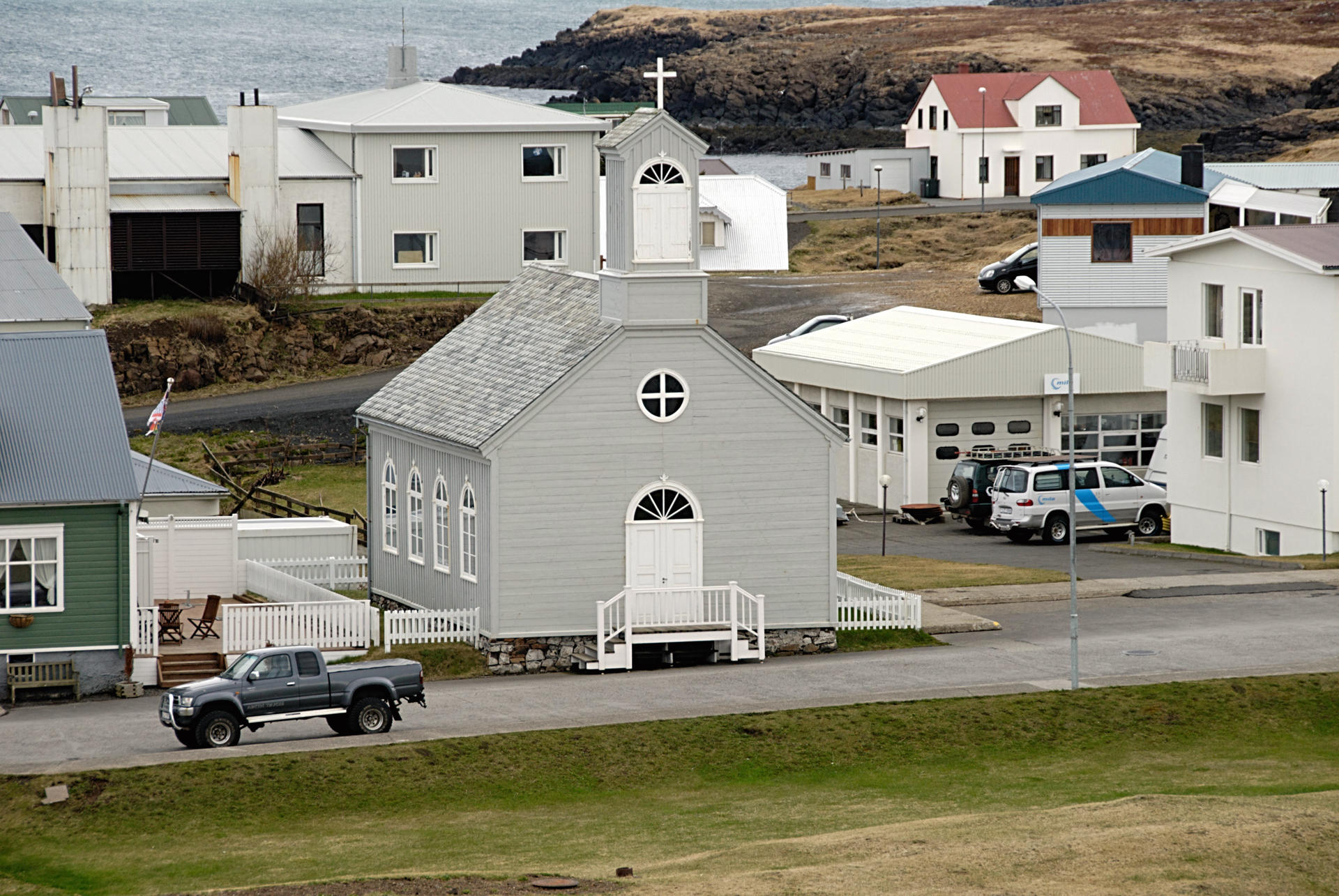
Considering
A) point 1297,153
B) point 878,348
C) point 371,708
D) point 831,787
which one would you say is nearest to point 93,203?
point 878,348

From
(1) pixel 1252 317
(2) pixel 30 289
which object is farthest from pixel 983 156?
(2) pixel 30 289

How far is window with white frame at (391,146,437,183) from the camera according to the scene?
215ft

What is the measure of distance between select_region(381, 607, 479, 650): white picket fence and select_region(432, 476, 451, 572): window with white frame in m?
1.64

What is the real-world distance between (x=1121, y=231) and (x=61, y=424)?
39.8 m

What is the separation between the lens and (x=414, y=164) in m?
65.9

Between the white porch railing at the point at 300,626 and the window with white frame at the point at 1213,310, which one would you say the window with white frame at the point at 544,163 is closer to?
the window with white frame at the point at 1213,310

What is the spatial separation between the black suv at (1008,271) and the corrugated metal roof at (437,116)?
47.8 feet

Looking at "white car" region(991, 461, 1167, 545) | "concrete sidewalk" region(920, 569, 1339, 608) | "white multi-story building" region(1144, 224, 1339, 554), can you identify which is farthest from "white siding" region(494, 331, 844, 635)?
"white multi-story building" region(1144, 224, 1339, 554)

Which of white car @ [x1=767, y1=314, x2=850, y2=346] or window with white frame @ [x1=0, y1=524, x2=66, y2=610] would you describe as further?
white car @ [x1=767, y1=314, x2=850, y2=346]

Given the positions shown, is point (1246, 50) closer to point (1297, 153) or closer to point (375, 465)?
point (1297, 153)

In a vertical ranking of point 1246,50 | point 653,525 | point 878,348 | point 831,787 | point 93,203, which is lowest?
point 831,787

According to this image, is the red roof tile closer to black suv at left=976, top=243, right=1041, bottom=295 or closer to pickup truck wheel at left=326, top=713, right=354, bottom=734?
black suv at left=976, top=243, right=1041, bottom=295

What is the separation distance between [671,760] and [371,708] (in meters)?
4.14

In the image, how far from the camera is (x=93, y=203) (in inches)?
2376
